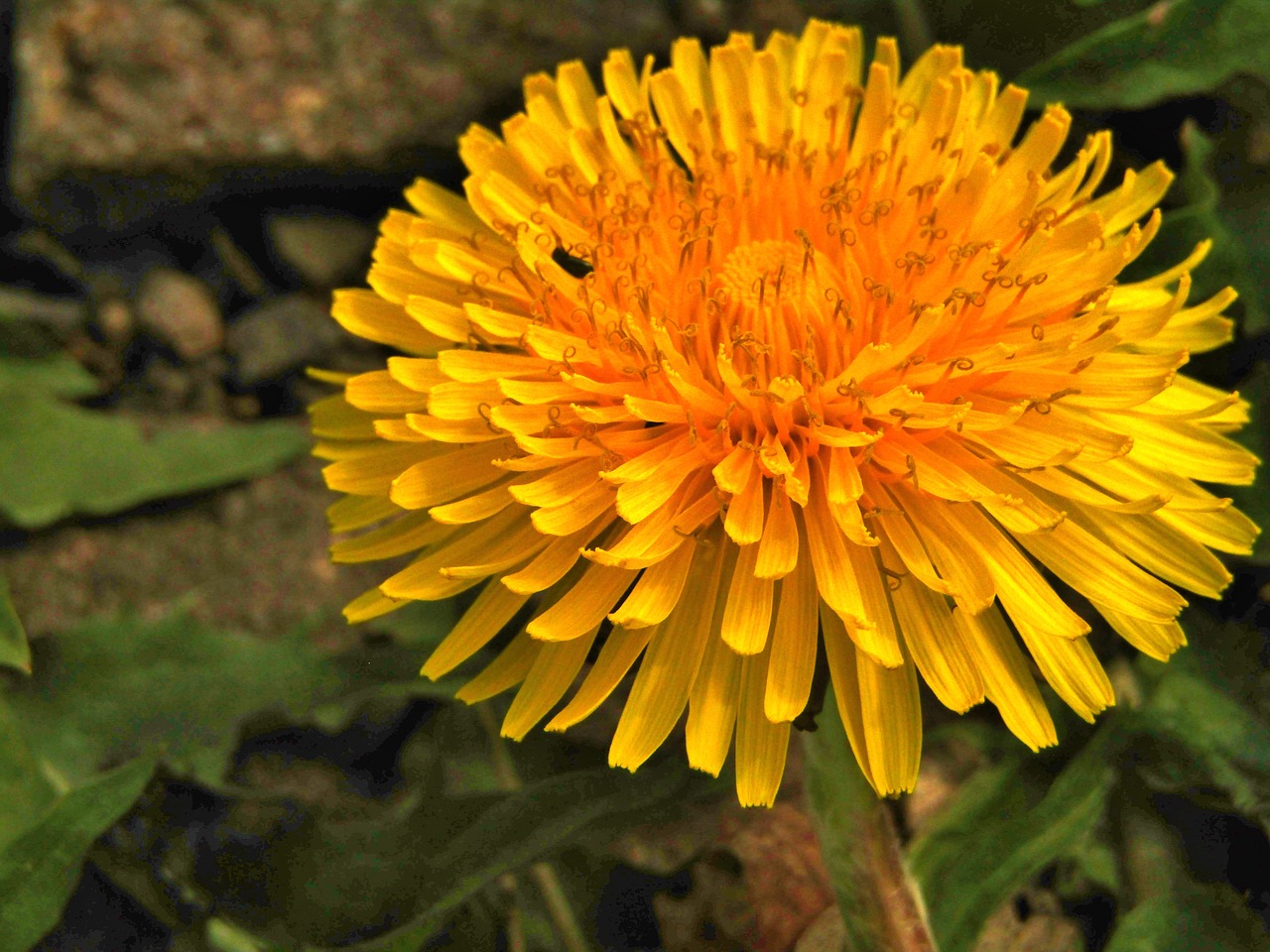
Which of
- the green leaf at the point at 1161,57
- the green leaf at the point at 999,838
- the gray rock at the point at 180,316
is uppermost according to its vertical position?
the green leaf at the point at 1161,57

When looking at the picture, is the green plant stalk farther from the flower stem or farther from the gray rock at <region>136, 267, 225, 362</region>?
the gray rock at <region>136, 267, 225, 362</region>

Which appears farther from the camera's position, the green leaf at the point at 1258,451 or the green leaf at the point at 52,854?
the green leaf at the point at 1258,451

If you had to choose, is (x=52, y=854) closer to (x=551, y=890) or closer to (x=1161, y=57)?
(x=551, y=890)

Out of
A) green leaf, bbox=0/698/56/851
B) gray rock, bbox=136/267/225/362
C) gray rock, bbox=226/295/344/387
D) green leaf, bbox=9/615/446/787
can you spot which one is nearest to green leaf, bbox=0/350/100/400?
gray rock, bbox=136/267/225/362

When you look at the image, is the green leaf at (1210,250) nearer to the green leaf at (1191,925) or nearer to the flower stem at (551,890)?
the green leaf at (1191,925)

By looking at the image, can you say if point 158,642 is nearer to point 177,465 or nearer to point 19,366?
point 177,465

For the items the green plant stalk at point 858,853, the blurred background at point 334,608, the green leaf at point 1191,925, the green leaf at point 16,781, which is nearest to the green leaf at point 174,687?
the blurred background at point 334,608

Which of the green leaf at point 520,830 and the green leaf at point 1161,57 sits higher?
the green leaf at point 1161,57
